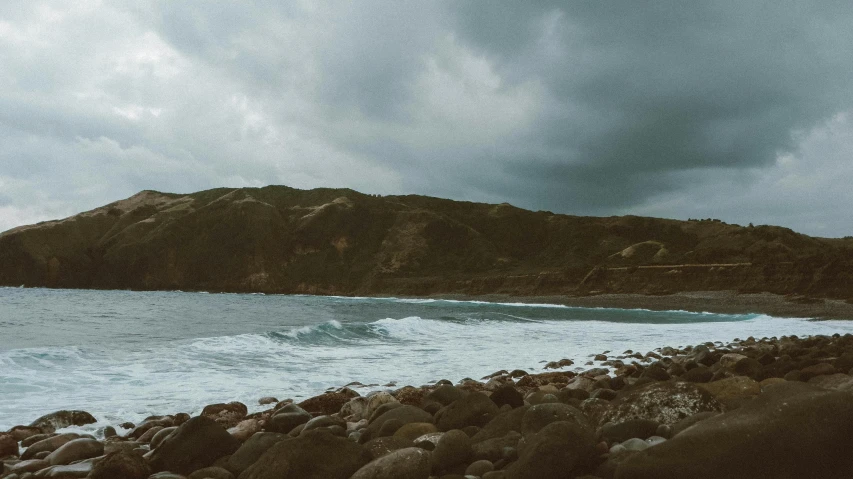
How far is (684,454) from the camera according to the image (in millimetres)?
2713

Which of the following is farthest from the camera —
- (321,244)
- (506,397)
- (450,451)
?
(321,244)

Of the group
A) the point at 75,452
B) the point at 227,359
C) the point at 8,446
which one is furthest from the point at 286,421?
the point at 227,359

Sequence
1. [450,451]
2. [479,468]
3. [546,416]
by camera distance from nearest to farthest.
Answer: [479,468] → [450,451] → [546,416]

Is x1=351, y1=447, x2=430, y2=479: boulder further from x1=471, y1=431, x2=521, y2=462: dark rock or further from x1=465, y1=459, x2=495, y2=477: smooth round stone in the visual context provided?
x1=471, y1=431, x2=521, y2=462: dark rock

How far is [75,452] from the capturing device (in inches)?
192

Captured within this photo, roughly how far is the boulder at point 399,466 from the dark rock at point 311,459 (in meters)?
0.15

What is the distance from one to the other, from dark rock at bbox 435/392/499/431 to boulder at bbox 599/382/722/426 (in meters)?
1.08

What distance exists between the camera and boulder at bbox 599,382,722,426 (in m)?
4.64

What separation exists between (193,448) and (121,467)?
0.55m

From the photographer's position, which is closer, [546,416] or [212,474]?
[212,474]

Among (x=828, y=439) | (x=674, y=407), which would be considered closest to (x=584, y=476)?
(x=828, y=439)

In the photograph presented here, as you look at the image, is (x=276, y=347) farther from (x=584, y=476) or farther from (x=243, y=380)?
(x=584, y=476)

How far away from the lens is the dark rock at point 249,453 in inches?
166

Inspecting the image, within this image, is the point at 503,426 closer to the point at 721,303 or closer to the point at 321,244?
the point at 721,303
